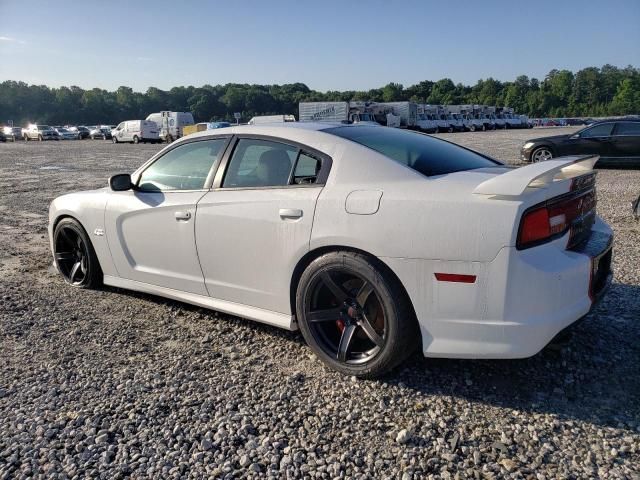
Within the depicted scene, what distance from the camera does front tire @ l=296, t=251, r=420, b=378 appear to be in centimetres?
286

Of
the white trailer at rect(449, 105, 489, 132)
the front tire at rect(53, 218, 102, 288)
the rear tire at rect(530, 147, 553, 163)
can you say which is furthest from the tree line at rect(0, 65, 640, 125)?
the front tire at rect(53, 218, 102, 288)

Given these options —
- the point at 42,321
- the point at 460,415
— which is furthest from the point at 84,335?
the point at 460,415

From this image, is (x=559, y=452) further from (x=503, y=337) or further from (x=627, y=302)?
(x=627, y=302)

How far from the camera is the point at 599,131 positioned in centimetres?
1382

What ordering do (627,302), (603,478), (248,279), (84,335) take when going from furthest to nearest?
1. (627,302)
2. (84,335)
3. (248,279)
4. (603,478)

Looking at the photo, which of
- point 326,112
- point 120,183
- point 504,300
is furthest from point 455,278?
point 326,112

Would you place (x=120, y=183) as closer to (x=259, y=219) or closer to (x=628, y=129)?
(x=259, y=219)

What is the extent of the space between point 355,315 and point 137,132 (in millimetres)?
41721

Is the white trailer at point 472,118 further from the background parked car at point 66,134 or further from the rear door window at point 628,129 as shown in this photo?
the rear door window at point 628,129

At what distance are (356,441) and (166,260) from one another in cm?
209

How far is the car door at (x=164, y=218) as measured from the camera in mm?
3775

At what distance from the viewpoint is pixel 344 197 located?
300 centimetres

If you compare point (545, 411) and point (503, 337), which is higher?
point (503, 337)

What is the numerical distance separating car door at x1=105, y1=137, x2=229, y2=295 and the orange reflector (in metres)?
1.77
